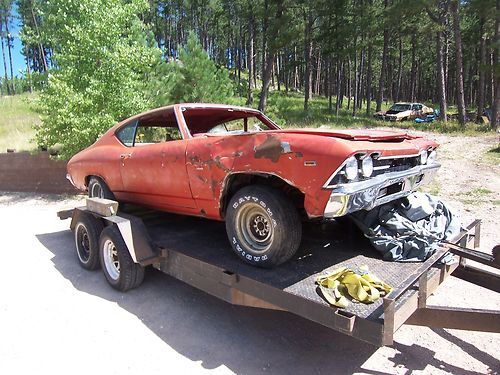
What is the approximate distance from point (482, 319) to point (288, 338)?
1512mm

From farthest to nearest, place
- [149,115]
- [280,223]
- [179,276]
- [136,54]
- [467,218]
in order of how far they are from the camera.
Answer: [136,54]
[467,218]
[149,115]
[179,276]
[280,223]

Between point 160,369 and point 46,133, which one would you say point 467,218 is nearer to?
point 160,369

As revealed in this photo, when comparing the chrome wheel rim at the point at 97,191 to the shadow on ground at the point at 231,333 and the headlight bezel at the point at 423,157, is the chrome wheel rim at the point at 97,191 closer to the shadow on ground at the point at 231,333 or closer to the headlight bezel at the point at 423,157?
the shadow on ground at the point at 231,333

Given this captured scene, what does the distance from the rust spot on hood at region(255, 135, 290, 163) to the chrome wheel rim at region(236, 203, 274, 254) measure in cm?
39

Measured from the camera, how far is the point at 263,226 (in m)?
3.15

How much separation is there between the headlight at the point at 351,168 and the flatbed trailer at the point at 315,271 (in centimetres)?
82

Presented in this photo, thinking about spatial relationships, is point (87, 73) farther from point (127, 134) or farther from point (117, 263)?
point (117, 263)

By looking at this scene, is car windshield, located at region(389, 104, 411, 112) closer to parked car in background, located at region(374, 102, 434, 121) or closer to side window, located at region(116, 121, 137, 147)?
parked car in background, located at region(374, 102, 434, 121)

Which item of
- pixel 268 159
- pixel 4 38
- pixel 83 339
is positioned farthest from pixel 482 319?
pixel 4 38

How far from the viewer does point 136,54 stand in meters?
10.1

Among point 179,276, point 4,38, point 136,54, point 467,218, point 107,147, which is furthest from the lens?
point 4,38

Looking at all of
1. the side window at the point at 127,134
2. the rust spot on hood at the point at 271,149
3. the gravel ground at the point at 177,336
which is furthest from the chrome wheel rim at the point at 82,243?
the rust spot on hood at the point at 271,149

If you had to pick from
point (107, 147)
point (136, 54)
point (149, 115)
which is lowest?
point (107, 147)

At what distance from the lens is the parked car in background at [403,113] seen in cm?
2504
